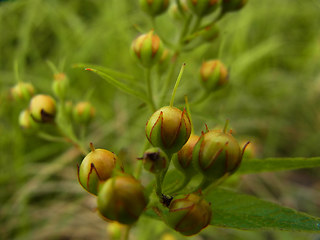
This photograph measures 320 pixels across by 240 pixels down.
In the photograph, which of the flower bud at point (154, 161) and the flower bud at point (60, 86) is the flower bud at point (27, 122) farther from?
the flower bud at point (154, 161)

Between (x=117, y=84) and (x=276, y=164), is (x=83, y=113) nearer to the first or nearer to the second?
(x=117, y=84)

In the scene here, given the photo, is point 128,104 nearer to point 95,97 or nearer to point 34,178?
point 95,97

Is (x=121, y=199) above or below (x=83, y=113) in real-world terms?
above

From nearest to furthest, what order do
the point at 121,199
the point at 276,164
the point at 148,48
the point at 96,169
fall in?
the point at 121,199
the point at 96,169
the point at 276,164
the point at 148,48

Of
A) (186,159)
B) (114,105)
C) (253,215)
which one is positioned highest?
(186,159)

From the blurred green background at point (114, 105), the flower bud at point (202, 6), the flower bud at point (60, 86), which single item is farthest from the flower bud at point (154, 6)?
the blurred green background at point (114, 105)

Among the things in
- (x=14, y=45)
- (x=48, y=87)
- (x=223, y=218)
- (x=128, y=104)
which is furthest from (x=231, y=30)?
(x=223, y=218)

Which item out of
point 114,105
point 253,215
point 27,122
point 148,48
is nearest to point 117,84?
point 148,48
